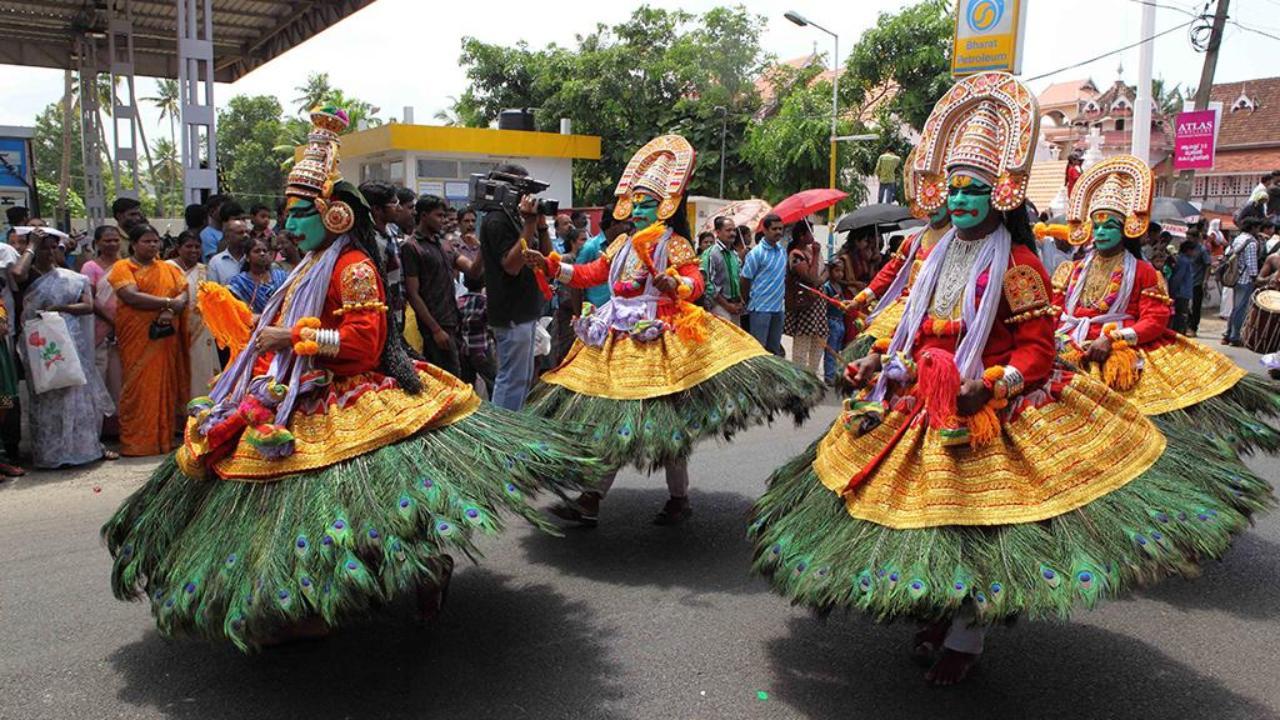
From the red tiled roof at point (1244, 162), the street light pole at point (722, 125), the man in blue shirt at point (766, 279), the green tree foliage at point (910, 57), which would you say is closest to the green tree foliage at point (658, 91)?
the street light pole at point (722, 125)

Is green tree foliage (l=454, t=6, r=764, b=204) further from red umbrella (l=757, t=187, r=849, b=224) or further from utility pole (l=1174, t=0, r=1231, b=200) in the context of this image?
red umbrella (l=757, t=187, r=849, b=224)

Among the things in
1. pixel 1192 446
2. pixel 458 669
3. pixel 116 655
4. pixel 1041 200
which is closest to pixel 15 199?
pixel 116 655

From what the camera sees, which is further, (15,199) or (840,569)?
(15,199)

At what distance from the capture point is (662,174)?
17.4ft

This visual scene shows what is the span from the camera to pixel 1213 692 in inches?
141

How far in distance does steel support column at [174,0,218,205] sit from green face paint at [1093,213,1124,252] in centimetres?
985

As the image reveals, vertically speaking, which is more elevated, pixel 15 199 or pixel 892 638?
pixel 15 199

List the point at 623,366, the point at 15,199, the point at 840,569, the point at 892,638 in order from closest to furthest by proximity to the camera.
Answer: the point at 840,569 < the point at 892,638 < the point at 623,366 < the point at 15,199

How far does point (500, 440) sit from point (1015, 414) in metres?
1.95

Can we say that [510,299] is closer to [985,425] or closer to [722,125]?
[985,425]

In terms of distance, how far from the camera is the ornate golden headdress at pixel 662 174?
521 centimetres

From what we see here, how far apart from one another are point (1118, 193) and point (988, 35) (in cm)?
1266

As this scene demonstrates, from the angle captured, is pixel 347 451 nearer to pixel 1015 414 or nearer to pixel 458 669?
pixel 458 669

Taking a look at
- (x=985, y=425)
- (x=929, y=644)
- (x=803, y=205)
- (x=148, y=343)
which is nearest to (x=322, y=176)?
(x=985, y=425)
